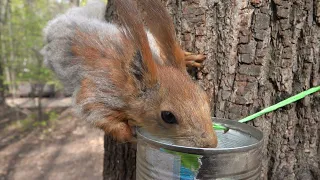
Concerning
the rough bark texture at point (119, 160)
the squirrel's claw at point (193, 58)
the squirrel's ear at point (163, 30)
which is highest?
the squirrel's ear at point (163, 30)

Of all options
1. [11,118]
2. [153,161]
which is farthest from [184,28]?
[11,118]

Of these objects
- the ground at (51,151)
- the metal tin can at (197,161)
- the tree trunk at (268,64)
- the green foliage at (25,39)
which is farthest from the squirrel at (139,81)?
the green foliage at (25,39)

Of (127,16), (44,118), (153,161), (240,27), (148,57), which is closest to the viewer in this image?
(153,161)

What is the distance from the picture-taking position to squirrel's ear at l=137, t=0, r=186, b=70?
142 cm

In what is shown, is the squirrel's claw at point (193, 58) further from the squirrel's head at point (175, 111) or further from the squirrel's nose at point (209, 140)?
the squirrel's nose at point (209, 140)

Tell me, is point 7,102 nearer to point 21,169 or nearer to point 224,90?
point 21,169

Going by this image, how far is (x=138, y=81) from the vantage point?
5.13 feet

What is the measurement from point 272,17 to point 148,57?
0.60 meters

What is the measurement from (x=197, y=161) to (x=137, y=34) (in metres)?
0.55

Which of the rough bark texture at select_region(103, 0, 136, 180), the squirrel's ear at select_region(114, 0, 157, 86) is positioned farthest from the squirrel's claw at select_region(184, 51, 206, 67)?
the rough bark texture at select_region(103, 0, 136, 180)

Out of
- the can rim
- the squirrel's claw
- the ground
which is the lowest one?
the ground

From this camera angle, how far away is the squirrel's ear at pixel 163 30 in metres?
1.42

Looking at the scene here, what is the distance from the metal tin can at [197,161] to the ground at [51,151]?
4487mm

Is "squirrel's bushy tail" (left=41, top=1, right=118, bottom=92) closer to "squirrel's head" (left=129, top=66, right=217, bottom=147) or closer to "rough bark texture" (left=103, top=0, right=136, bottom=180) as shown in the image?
"rough bark texture" (left=103, top=0, right=136, bottom=180)
